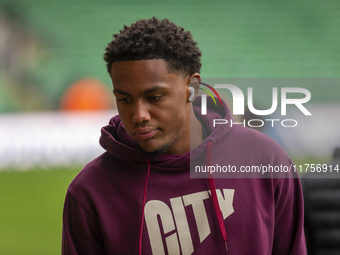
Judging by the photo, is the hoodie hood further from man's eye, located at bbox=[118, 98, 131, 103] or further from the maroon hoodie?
man's eye, located at bbox=[118, 98, 131, 103]

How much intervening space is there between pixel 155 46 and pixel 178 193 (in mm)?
408

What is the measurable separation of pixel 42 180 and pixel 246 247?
62.4 inches

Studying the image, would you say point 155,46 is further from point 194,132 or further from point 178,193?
point 178,193

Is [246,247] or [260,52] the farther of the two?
[260,52]

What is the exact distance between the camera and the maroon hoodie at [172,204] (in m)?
1.26

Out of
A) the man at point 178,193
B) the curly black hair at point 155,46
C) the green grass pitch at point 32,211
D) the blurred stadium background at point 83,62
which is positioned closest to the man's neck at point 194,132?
the man at point 178,193

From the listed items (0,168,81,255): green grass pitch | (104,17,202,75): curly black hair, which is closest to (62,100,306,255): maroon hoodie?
(104,17,202,75): curly black hair

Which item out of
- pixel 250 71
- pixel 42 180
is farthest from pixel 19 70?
pixel 250 71

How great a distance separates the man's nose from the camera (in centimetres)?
114

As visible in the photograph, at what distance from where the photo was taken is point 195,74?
124cm

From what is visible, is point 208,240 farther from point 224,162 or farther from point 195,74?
point 195,74

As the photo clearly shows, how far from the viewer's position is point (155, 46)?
3.77 feet

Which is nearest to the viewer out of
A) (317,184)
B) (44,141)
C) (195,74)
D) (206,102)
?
(195,74)

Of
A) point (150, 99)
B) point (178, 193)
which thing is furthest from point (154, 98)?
point (178, 193)
